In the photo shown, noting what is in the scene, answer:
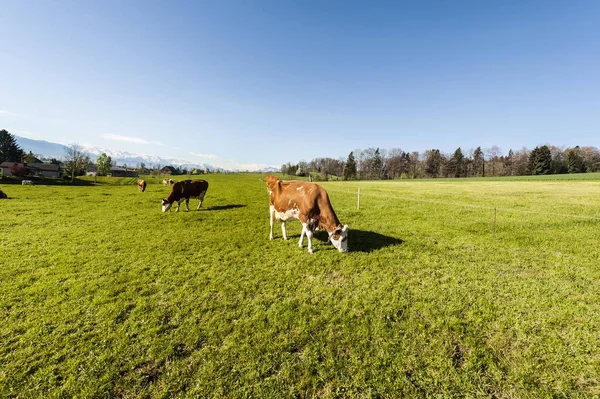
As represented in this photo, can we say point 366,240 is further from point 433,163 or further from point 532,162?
point 532,162

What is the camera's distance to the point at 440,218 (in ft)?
47.5

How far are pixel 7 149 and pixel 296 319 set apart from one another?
4718 inches

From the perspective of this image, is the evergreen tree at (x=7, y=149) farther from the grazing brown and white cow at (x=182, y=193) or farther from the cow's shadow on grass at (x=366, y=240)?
the cow's shadow on grass at (x=366, y=240)

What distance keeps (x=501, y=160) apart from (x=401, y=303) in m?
133

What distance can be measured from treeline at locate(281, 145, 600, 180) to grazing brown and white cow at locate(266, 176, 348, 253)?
277 ft

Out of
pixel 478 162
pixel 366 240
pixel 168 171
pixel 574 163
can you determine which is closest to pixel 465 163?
pixel 478 162

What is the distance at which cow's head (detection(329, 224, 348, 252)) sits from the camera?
26.8 ft

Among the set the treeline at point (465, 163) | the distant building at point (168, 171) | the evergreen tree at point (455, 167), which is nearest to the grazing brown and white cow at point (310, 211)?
the treeline at point (465, 163)

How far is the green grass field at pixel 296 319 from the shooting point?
346 centimetres

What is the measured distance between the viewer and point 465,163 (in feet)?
331

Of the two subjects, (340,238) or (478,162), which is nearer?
(340,238)

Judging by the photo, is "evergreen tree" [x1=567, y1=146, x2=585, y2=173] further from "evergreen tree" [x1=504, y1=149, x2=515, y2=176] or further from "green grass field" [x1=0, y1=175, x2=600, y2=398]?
"green grass field" [x1=0, y1=175, x2=600, y2=398]

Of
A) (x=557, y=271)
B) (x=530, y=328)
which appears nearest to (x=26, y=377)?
(x=530, y=328)

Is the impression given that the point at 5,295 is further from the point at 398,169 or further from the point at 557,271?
the point at 398,169
